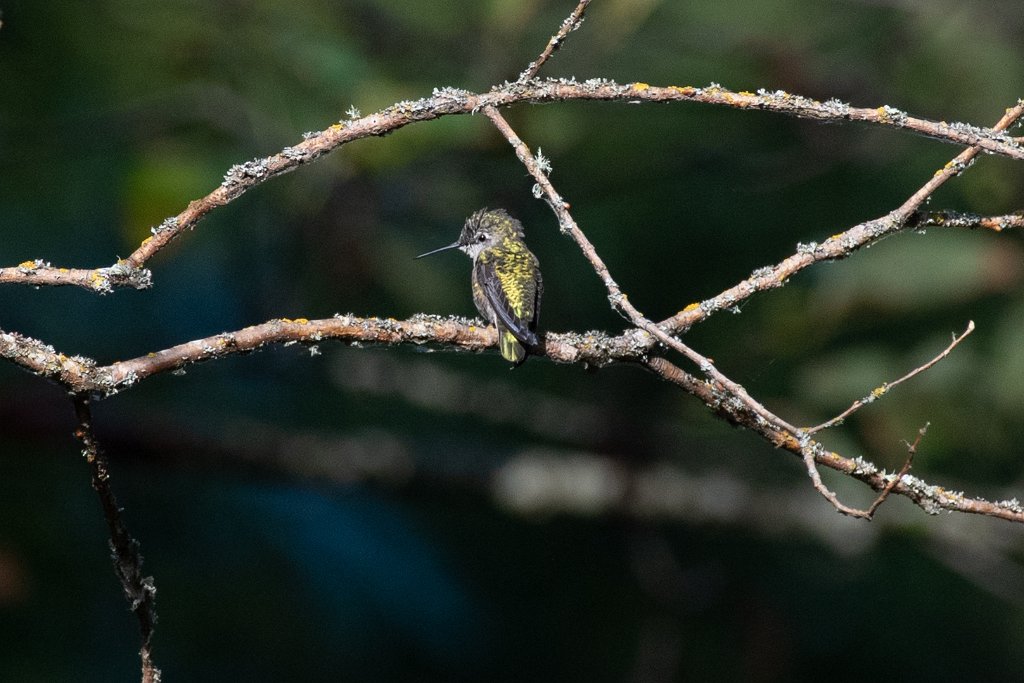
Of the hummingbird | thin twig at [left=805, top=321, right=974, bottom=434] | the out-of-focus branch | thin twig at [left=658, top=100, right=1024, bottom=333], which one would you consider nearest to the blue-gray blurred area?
the hummingbird

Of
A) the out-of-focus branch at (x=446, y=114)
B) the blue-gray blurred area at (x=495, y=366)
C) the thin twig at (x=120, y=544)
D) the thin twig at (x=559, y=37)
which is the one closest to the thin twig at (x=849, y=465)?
the out-of-focus branch at (x=446, y=114)

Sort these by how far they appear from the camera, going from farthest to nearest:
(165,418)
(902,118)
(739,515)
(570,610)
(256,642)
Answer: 1. (570,610)
2. (256,642)
3. (739,515)
4. (165,418)
5. (902,118)

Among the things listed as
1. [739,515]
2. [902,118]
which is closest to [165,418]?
[739,515]

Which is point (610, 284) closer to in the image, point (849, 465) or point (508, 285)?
point (849, 465)

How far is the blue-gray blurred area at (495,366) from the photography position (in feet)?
14.5

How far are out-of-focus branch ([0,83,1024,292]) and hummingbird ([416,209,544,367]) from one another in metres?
0.49

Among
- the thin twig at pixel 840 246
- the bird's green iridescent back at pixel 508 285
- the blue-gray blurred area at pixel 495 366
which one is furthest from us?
the blue-gray blurred area at pixel 495 366

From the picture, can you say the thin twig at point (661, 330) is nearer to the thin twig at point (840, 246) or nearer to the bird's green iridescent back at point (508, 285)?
the thin twig at point (840, 246)

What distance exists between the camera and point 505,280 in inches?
101

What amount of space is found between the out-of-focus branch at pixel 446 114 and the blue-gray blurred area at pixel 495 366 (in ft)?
6.75

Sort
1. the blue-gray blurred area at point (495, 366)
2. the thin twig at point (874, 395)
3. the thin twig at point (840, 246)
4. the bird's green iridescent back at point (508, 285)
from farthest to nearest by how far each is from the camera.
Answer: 1. the blue-gray blurred area at point (495, 366)
2. the bird's green iridescent back at point (508, 285)
3. the thin twig at point (840, 246)
4. the thin twig at point (874, 395)

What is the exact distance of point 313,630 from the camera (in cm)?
592

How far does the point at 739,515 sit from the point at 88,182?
3.67 meters

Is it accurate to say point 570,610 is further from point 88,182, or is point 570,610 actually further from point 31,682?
point 88,182
